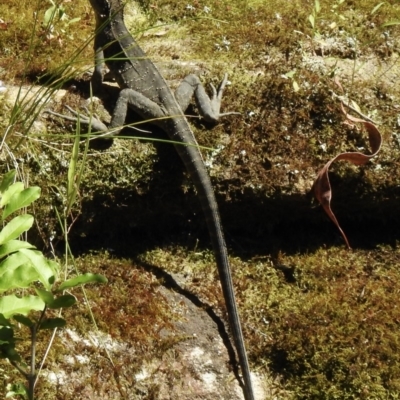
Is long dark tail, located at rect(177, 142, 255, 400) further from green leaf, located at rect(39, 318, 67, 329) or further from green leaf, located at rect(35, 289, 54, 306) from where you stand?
green leaf, located at rect(35, 289, 54, 306)

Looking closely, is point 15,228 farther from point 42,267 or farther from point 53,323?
point 53,323

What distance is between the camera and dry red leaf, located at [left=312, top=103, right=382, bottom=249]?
11.8 ft

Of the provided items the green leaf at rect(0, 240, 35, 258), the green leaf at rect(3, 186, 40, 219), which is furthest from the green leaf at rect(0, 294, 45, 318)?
the green leaf at rect(3, 186, 40, 219)

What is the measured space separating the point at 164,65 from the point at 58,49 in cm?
71

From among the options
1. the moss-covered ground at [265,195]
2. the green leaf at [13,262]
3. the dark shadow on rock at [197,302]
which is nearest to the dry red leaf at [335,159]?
the moss-covered ground at [265,195]

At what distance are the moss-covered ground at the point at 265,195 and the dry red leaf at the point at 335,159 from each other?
5 centimetres

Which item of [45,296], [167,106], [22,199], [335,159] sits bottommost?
[335,159]

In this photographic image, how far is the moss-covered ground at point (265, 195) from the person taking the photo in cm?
318

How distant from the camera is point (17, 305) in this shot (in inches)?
82.0

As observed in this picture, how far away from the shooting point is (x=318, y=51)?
420cm

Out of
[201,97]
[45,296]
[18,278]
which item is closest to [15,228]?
[18,278]

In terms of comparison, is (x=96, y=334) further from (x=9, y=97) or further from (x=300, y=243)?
(x=9, y=97)

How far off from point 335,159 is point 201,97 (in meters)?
0.90

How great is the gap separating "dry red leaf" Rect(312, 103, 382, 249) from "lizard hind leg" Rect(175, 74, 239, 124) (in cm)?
69
